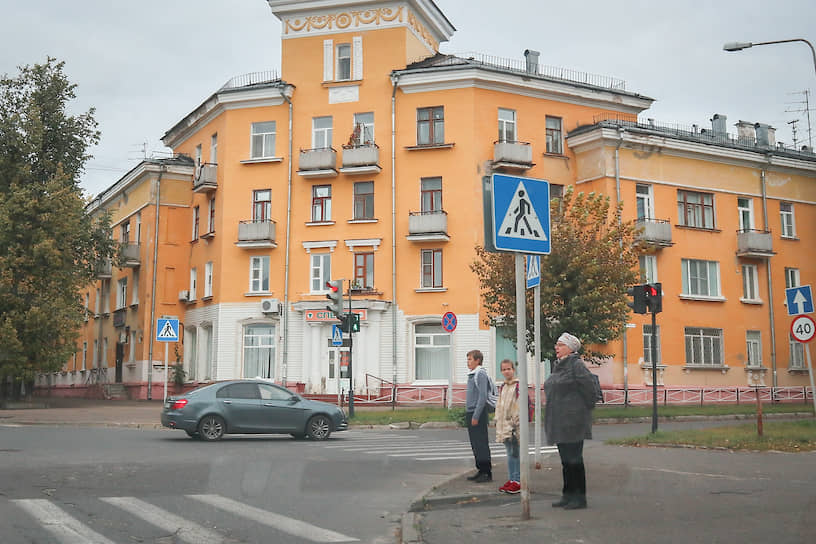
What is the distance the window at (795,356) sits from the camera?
43188 millimetres

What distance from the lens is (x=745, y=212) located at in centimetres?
4372

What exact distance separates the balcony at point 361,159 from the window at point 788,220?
21598 mm

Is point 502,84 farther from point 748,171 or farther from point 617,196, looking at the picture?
point 748,171

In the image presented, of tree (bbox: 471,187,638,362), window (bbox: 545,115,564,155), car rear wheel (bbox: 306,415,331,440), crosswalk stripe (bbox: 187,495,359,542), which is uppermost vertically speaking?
window (bbox: 545,115,564,155)

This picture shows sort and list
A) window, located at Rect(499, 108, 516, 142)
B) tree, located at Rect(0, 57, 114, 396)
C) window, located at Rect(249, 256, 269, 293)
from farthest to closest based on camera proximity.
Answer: window, located at Rect(249, 256, 269, 293)
window, located at Rect(499, 108, 516, 142)
tree, located at Rect(0, 57, 114, 396)

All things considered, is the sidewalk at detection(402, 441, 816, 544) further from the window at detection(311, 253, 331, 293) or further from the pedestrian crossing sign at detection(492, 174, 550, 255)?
the window at detection(311, 253, 331, 293)

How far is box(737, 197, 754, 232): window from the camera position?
43406 mm

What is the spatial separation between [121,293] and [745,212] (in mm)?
34665

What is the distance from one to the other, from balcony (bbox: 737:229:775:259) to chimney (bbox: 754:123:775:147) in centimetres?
812

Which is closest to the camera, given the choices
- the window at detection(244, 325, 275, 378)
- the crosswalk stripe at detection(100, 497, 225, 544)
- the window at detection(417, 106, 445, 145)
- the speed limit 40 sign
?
the crosswalk stripe at detection(100, 497, 225, 544)

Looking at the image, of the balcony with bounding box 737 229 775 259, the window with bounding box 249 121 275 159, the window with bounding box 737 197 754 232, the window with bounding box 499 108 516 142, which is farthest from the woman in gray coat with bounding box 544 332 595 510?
the window with bounding box 737 197 754 232

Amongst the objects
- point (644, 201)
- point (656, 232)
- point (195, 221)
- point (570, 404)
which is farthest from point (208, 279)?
point (570, 404)

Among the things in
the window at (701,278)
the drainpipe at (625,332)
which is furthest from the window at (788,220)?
the drainpipe at (625,332)

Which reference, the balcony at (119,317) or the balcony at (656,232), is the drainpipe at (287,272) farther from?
the balcony at (656,232)
